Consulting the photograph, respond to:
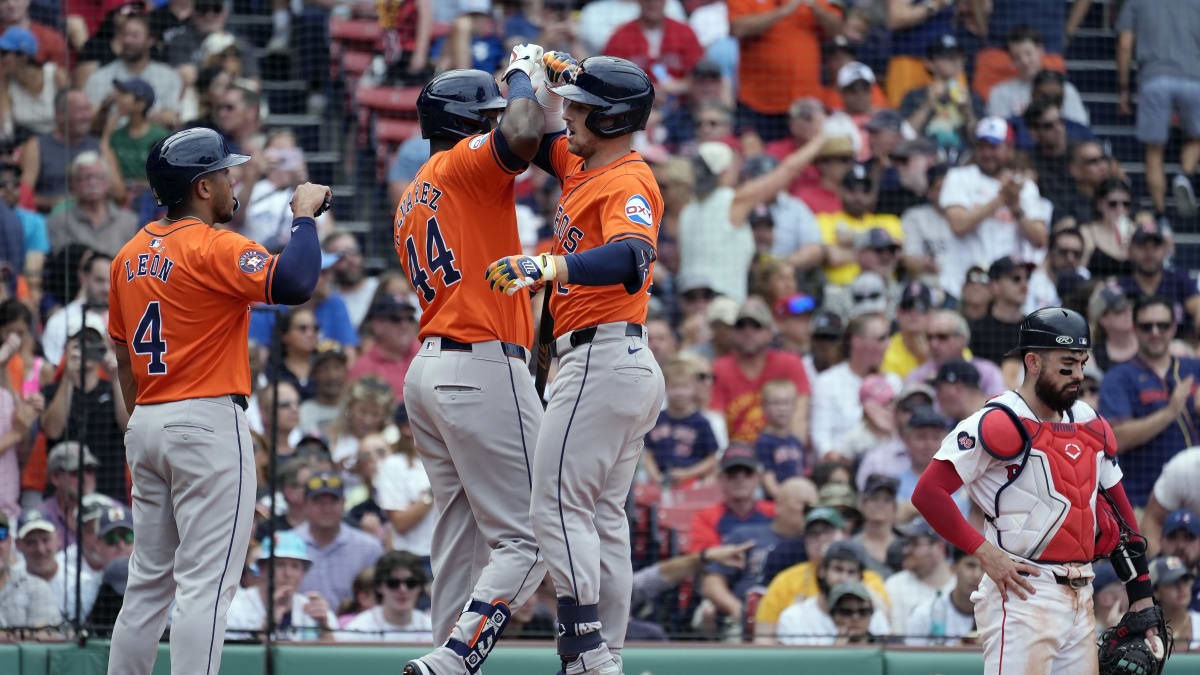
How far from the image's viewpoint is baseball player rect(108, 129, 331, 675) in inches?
214

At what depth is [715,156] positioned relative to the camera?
10.9m

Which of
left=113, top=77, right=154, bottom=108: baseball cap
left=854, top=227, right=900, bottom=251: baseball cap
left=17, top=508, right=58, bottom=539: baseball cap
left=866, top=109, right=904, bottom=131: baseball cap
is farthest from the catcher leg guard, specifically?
left=866, top=109, right=904, bottom=131: baseball cap

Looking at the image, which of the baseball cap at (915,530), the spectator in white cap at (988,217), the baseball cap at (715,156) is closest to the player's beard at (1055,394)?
the baseball cap at (915,530)

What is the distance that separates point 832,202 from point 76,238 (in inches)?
182

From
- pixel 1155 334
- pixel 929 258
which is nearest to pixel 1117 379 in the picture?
pixel 1155 334

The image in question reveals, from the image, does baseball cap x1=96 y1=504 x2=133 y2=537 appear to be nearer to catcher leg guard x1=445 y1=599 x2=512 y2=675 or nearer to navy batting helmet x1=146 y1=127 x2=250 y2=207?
navy batting helmet x1=146 y1=127 x2=250 y2=207

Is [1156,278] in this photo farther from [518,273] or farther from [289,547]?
[518,273]

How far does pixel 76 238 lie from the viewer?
10.1 m

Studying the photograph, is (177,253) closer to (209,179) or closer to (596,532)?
(209,179)

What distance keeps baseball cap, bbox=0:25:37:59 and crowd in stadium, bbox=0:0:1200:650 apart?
68 mm

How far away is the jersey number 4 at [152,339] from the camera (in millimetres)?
5551

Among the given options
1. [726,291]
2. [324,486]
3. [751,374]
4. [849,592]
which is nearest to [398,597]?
[324,486]

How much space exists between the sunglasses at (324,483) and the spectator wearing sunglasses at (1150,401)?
3.94 meters

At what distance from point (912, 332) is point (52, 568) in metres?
4.87
